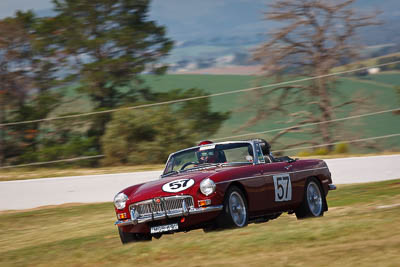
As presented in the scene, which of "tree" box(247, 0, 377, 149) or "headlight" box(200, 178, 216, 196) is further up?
"tree" box(247, 0, 377, 149)

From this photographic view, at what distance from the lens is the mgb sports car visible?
9383mm

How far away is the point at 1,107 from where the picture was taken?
912 inches

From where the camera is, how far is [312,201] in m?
11.8

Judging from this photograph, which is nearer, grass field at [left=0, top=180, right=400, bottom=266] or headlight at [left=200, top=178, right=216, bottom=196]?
grass field at [left=0, top=180, right=400, bottom=266]

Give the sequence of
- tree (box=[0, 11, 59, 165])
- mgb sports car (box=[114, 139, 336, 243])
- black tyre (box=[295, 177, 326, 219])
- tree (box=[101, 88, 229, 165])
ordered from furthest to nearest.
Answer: tree (box=[0, 11, 59, 165]), tree (box=[101, 88, 229, 165]), black tyre (box=[295, 177, 326, 219]), mgb sports car (box=[114, 139, 336, 243])

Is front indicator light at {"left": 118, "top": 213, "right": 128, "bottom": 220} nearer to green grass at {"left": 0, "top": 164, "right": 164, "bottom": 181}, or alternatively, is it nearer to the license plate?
the license plate

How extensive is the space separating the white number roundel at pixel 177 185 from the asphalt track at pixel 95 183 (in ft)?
26.5

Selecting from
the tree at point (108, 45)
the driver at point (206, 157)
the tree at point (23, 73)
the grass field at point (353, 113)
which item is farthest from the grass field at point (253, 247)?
the tree at point (108, 45)

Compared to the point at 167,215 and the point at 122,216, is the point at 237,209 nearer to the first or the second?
the point at 167,215

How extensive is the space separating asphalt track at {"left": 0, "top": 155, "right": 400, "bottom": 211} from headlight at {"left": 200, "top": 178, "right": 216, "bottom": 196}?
27.7ft

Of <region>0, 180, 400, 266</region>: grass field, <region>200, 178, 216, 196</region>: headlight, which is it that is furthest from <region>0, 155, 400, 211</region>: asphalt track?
<region>200, 178, 216, 196</region>: headlight

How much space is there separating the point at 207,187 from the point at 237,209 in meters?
0.70

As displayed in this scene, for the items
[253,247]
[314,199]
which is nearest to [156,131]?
[314,199]

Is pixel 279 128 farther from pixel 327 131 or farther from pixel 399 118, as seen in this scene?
pixel 399 118
